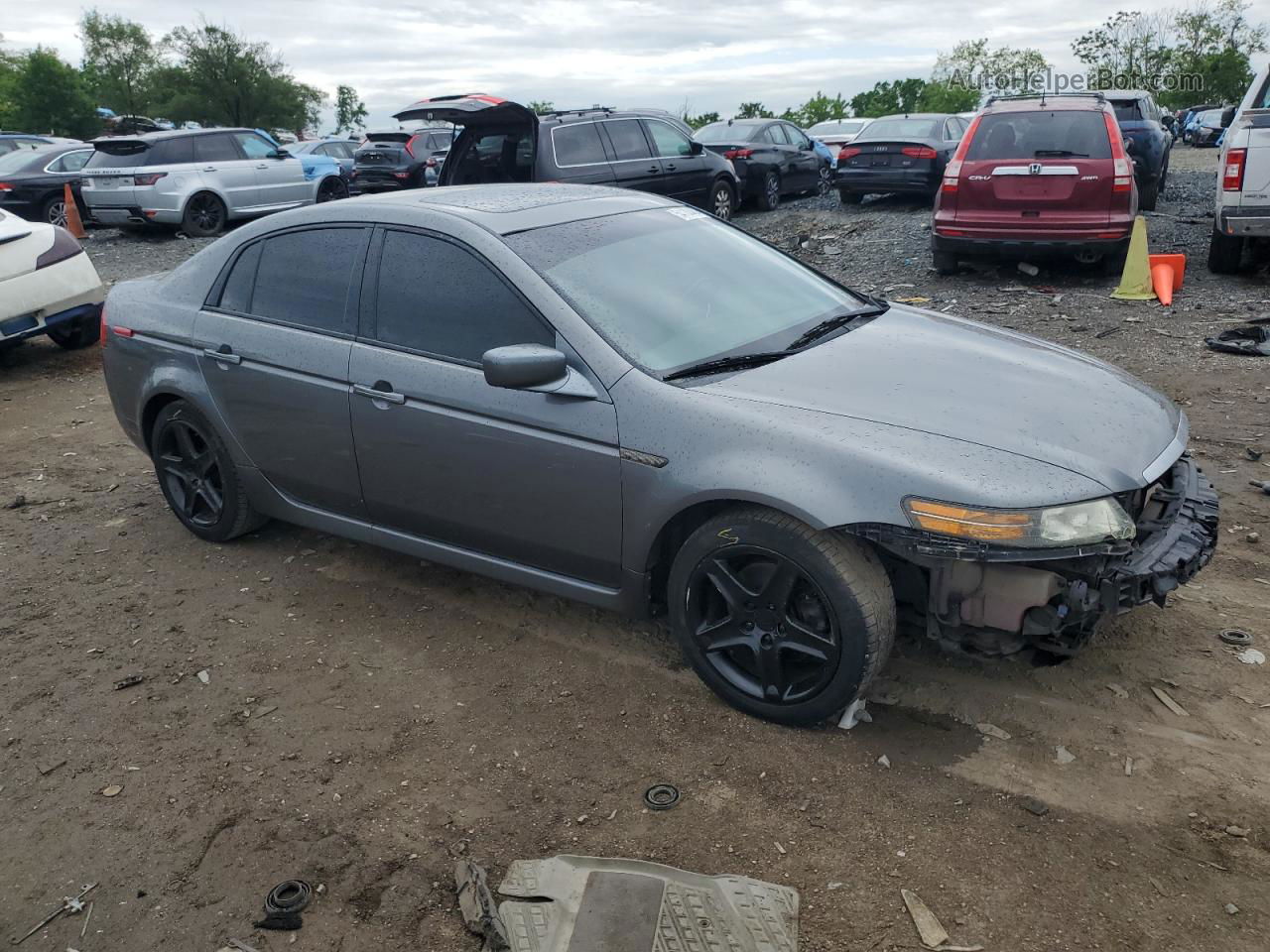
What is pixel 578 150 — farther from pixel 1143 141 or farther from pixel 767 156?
pixel 1143 141

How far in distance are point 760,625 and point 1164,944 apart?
135cm

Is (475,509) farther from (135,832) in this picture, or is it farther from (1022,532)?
(1022,532)

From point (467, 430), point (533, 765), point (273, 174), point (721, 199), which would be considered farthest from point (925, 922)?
point (273, 174)

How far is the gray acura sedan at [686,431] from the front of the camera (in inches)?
119

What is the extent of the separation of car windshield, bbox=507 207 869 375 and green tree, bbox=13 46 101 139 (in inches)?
1900

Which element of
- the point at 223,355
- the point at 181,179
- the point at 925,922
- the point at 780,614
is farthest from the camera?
the point at 181,179

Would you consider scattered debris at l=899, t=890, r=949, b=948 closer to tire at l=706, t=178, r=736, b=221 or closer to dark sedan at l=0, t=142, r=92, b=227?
tire at l=706, t=178, r=736, b=221

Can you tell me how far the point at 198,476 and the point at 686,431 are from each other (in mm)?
2792

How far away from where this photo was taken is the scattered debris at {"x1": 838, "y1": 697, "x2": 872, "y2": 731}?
11.0ft

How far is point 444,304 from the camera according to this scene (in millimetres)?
3863

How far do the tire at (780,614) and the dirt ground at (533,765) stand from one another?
151 millimetres

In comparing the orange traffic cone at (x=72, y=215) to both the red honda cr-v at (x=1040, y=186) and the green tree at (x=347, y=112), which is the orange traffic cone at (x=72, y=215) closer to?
the red honda cr-v at (x=1040, y=186)

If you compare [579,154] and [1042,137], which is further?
[579,154]

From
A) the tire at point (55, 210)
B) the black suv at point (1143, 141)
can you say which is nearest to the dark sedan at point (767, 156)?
the black suv at point (1143, 141)
